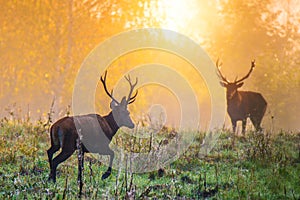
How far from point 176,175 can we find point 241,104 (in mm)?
7393

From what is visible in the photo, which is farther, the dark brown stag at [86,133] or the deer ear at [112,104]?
the deer ear at [112,104]

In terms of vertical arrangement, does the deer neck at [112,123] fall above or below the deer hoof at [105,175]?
above

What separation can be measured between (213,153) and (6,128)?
5.10 metres

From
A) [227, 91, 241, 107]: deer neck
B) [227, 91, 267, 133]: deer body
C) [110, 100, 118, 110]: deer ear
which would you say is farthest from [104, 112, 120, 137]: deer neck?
[227, 91, 241, 107]: deer neck

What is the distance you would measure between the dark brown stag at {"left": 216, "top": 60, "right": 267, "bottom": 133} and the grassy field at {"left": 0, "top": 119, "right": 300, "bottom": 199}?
3.67m

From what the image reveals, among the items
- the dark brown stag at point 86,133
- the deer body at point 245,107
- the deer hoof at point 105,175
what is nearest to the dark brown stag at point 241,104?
the deer body at point 245,107

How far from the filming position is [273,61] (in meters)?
33.8

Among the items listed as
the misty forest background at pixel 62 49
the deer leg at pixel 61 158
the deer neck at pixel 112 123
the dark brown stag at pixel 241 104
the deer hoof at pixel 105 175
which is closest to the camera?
the deer leg at pixel 61 158

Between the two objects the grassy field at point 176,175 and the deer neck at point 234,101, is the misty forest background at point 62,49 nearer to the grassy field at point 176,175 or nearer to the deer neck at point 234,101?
the deer neck at point 234,101

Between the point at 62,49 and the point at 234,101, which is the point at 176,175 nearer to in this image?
the point at 234,101

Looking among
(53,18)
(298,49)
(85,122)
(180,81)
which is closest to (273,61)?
(298,49)

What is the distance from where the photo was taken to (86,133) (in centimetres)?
962

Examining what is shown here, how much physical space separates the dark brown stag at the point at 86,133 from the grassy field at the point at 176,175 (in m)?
0.37

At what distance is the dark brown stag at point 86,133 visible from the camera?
9117 millimetres
